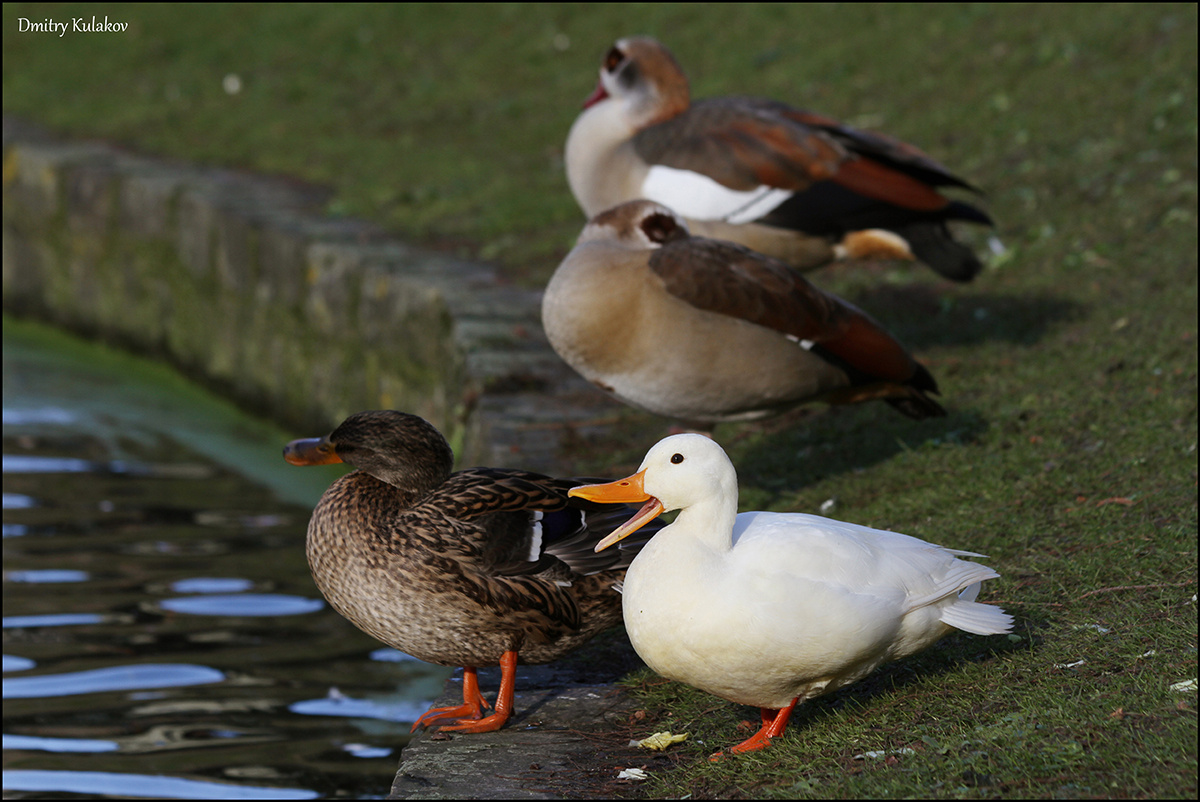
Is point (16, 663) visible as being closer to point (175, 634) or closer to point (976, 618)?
point (175, 634)

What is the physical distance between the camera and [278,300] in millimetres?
9359

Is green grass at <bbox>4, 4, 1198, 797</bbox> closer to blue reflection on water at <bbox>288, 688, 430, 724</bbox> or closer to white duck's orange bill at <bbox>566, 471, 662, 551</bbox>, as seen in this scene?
white duck's orange bill at <bbox>566, 471, 662, 551</bbox>

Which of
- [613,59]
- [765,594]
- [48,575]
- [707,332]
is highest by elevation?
[613,59]

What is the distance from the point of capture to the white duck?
111 inches

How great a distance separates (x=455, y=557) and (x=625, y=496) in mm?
561

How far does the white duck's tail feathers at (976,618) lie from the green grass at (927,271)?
0.18 m

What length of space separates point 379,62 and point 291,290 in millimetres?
A: 6331

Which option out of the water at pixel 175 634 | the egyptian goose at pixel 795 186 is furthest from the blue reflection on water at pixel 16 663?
the egyptian goose at pixel 795 186

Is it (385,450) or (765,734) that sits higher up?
(385,450)

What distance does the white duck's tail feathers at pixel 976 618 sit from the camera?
9.58 ft

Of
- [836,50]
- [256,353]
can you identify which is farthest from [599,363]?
[836,50]

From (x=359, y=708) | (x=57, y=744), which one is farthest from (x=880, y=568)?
(x=57, y=744)

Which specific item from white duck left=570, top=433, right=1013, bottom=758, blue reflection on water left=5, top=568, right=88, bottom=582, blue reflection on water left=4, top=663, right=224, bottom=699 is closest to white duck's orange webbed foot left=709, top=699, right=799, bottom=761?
white duck left=570, top=433, right=1013, bottom=758

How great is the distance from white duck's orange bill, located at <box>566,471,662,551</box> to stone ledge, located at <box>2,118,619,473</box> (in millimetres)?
2184
